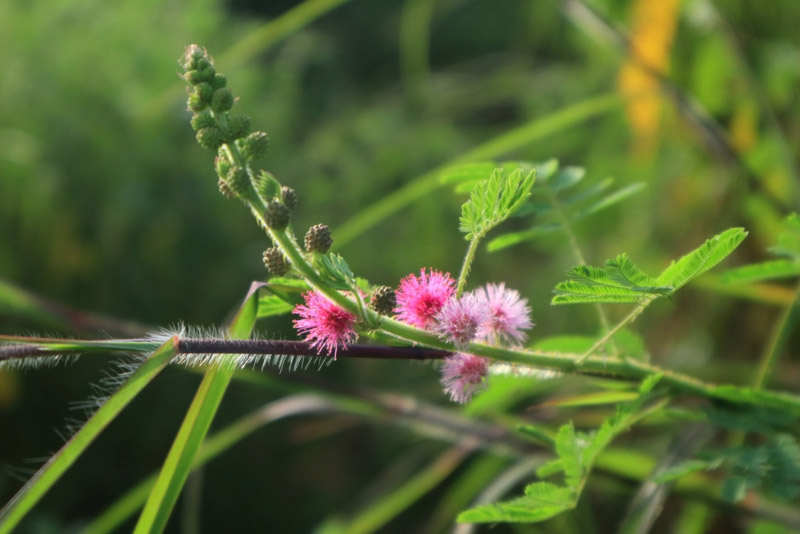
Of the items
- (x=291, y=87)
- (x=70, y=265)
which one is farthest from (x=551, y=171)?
(x=291, y=87)

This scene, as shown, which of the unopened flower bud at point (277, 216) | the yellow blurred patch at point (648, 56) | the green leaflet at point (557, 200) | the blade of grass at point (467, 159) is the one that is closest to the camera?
the unopened flower bud at point (277, 216)

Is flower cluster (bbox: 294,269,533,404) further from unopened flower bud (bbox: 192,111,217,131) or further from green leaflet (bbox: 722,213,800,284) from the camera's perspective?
green leaflet (bbox: 722,213,800,284)

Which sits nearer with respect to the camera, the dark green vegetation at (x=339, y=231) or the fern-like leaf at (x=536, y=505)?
the fern-like leaf at (x=536, y=505)

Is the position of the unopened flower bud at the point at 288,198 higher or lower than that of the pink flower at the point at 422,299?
higher

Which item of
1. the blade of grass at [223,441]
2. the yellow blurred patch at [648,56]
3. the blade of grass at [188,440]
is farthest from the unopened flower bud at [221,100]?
the yellow blurred patch at [648,56]

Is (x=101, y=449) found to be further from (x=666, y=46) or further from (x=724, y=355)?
(x=666, y=46)

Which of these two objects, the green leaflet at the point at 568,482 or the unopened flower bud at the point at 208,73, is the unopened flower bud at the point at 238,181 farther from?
the green leaflet at the point at 568,482

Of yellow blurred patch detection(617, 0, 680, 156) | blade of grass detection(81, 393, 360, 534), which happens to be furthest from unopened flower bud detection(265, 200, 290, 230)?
yellow blurred patch detection(617, 0, 680, 156)
